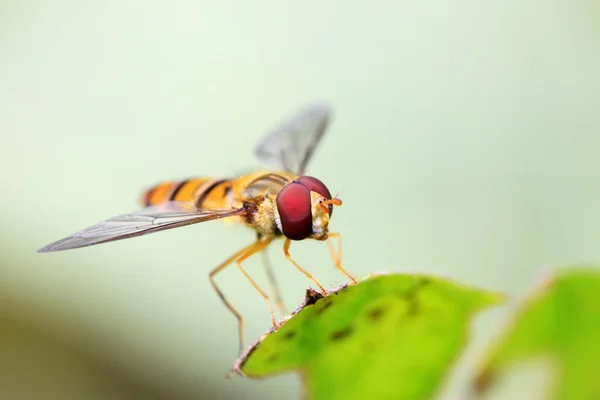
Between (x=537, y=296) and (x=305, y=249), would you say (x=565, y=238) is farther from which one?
(x=537, y=296)

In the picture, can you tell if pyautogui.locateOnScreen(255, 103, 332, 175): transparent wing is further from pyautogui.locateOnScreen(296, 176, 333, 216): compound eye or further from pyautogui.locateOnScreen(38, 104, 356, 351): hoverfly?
pyautogui.locateOnScreen(296, 176, 333, 216): compound eye

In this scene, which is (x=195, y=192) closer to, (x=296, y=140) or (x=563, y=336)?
(x=296, y=140)

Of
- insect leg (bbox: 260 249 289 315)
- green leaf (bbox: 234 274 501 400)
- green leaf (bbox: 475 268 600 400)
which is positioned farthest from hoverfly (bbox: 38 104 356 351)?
green leaf (bbox: 475 268 600 400)

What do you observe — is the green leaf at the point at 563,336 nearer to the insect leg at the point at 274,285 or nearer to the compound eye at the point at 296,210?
the compound eye at the point at 296,210

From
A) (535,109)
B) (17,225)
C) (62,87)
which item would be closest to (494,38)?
(535,109)

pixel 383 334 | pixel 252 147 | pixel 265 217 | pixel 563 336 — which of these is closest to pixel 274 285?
pixel 265 217

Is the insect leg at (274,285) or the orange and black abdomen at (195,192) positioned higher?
the orange and black abdomen at (195,192)

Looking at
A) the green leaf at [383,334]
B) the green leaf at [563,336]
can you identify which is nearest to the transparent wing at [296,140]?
the green leaf at [383,334]
